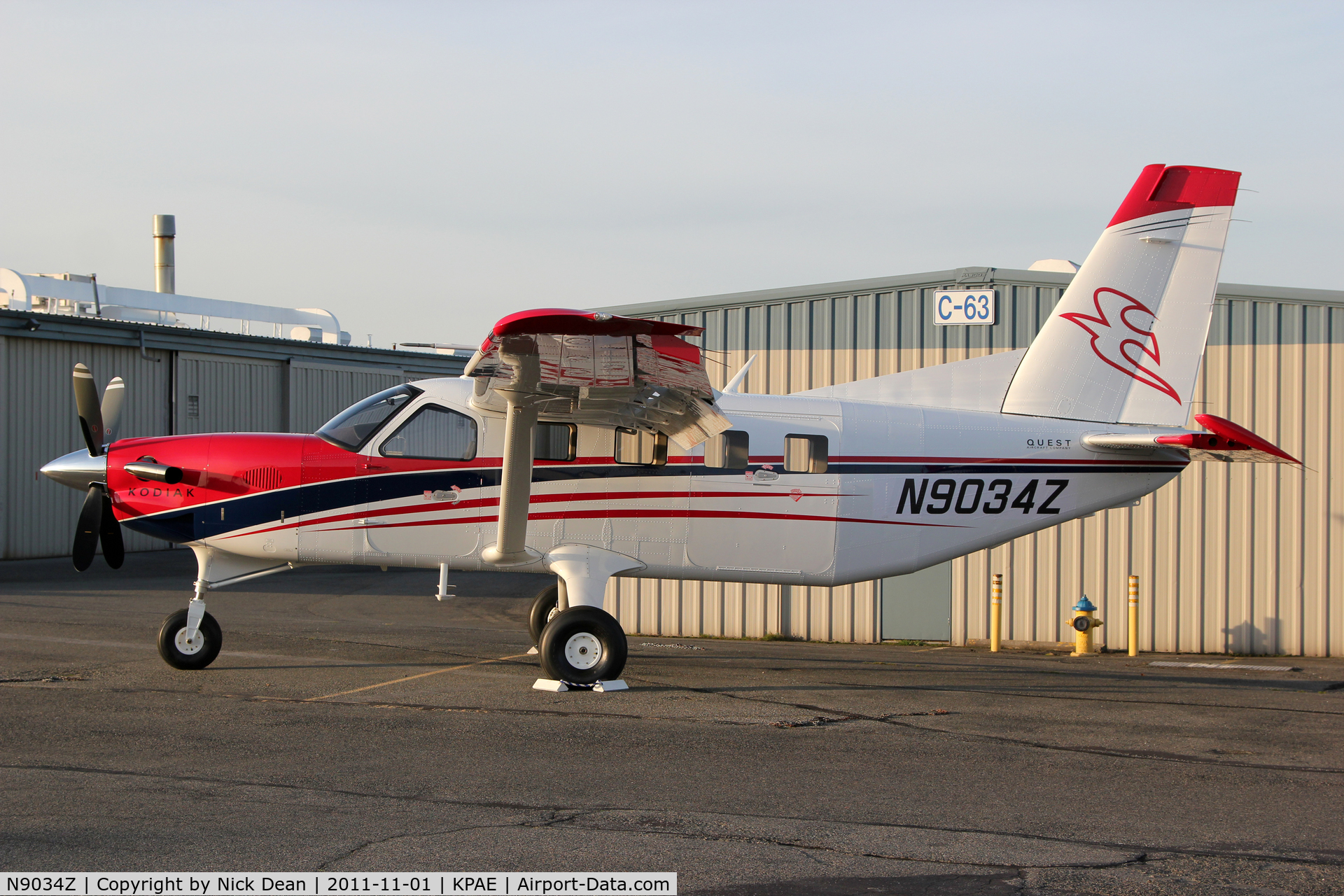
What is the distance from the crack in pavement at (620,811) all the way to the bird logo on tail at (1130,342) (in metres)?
5.90

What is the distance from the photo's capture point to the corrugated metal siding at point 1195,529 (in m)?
13.3

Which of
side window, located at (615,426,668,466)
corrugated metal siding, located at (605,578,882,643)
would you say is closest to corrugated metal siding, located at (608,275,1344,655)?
corrugated metal siding, located at (605,578,882,643)

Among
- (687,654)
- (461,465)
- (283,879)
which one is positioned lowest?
(687,654)

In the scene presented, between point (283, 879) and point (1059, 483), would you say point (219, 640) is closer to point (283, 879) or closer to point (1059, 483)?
point (283, 879)

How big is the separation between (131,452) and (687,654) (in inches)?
241

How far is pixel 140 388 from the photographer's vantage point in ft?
81.7

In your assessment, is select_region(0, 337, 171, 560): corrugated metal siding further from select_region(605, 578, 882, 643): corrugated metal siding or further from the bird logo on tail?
the bird logo on tail

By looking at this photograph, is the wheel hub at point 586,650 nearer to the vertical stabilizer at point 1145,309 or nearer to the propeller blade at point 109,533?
the propeller blade at point 109,533

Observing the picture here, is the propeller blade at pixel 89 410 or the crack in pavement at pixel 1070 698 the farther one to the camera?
the propeller blade at pixel 89 410

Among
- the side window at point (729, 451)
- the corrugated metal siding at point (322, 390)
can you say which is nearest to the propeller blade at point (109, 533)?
the side window at point (729, 451)

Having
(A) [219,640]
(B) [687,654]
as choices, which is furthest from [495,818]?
(B) [687,654]

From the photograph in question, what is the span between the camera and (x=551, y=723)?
25.3ft

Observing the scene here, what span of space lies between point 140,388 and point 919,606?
1902cm

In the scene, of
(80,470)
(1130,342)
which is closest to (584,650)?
(80,470)
